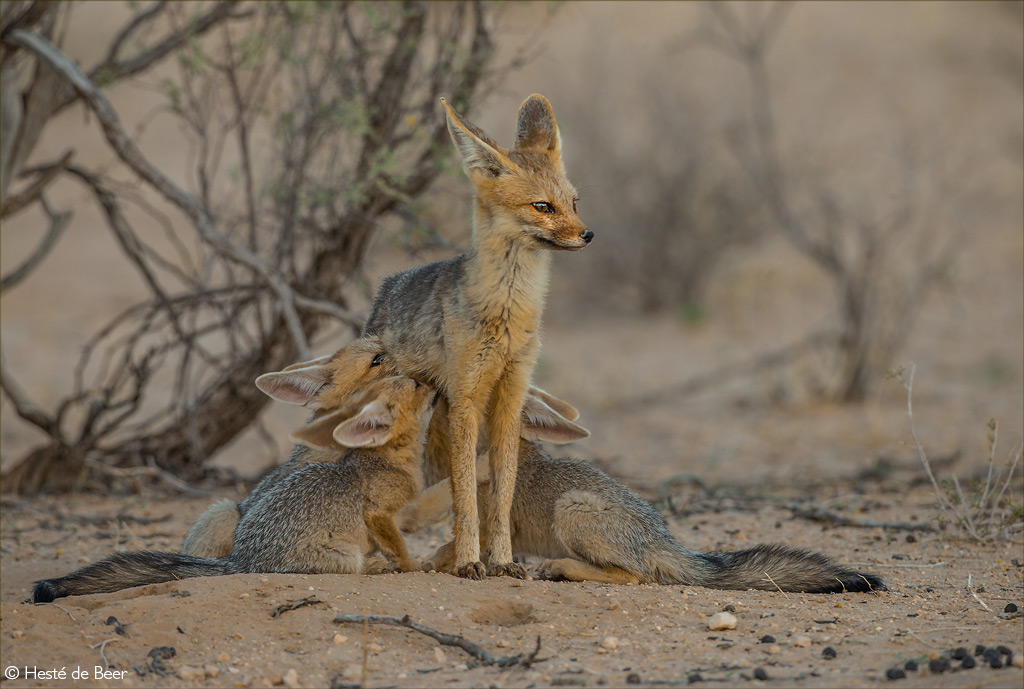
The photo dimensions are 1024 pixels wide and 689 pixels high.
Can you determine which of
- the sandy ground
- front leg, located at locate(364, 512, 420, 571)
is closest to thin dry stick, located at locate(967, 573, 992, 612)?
the sandy ground

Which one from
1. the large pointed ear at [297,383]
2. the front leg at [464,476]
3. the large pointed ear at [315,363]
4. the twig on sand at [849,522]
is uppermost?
the large pointed ear at [315,363]

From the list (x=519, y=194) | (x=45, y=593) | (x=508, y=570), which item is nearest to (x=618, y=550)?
(x=508, y=570)

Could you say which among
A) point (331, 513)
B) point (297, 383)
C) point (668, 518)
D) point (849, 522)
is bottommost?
point (668, 518)

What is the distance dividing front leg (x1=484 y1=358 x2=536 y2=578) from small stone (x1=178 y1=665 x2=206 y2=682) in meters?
1.57

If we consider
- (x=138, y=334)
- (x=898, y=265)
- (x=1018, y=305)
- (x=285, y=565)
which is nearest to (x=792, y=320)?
(x=898, y=265)

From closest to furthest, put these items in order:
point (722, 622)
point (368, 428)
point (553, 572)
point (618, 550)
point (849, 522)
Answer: point (722, 622) → point (618, 550) → point (553, 572) → point (368, 428) → point (849, 522)

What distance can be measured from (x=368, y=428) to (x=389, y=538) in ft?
1.88

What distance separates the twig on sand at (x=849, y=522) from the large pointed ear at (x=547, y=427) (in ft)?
6.65

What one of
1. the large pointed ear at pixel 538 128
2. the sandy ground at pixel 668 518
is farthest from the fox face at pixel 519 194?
the sandy ground at pixel 668 518

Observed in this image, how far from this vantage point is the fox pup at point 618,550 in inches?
193

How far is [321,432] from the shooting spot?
17.8 feet

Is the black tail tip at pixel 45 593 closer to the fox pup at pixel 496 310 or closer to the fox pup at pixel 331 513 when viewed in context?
the fox pup at pixel 331 513

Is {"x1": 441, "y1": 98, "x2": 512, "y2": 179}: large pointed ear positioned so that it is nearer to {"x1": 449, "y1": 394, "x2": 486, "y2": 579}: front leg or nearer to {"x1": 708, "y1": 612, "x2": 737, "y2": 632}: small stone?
{"x1": 449, "y1": 394, "x2": 486, "y2": 579}: front leg

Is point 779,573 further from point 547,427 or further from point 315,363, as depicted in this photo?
point 315,363
